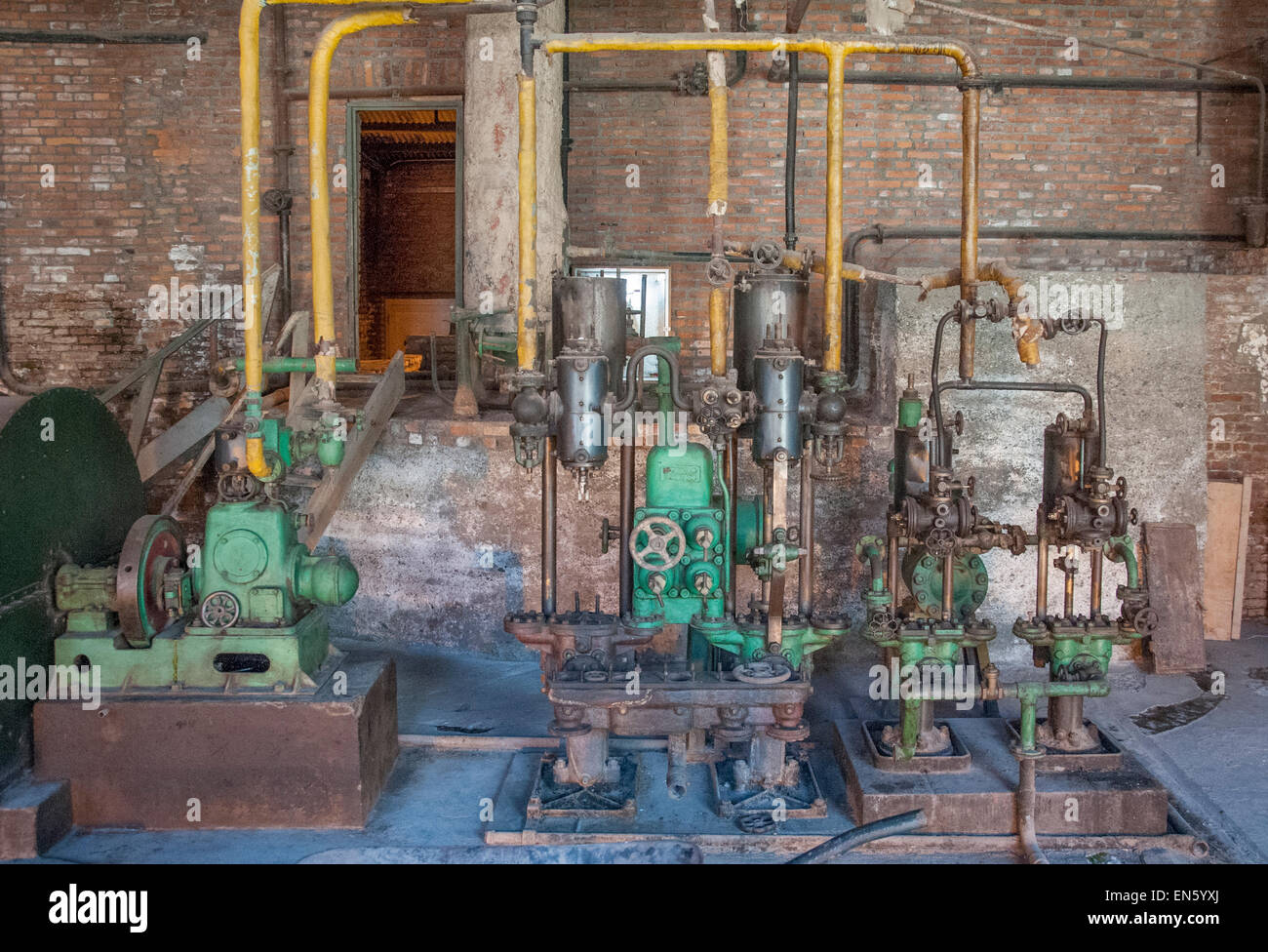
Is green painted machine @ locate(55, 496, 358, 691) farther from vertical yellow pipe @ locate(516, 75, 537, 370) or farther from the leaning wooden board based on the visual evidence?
the leaning wooden board

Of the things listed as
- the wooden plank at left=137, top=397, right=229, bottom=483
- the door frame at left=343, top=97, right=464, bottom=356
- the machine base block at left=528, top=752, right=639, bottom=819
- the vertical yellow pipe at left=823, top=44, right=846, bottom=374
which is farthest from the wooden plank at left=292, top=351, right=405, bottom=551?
the vertical yellow pipe at left=823, top=44, right=846, bottom=374

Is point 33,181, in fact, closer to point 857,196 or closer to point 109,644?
point 109,644

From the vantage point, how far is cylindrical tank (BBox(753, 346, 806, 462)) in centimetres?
408

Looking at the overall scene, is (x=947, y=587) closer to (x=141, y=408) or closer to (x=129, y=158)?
(x=141, y=408)

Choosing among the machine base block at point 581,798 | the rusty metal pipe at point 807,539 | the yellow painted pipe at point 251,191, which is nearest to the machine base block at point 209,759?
the machine base block at point 581,798

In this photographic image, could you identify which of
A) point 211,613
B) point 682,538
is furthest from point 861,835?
point 211,613

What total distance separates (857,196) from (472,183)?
105 inches

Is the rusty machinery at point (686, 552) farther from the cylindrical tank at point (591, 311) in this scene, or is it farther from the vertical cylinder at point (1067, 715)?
the vertical cylinder at point (1067, 715)

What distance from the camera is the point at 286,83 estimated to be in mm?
7328

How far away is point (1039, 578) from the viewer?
425cm

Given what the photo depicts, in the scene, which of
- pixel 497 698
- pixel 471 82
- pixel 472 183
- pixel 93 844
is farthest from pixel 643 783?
pixel 471 82

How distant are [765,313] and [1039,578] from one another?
1.57 meters

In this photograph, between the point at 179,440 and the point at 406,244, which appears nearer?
the point at 179,440

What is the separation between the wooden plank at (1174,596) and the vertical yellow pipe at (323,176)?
4604mm
